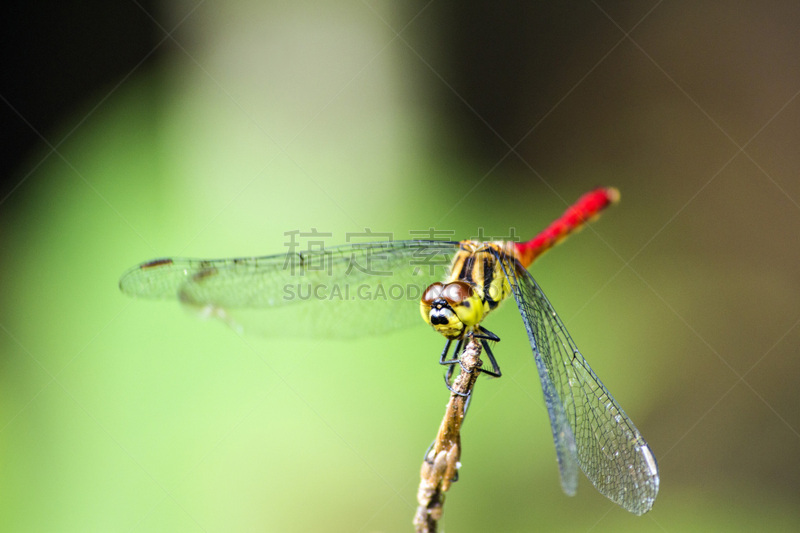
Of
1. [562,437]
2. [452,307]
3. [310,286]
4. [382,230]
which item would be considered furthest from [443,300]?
[382,230]

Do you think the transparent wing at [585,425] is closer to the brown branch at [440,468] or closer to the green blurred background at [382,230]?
the brown branch at [440,468]

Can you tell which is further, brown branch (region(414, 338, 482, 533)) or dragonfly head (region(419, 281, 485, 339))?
dragonfly head (region(419, 281, 485, 339))

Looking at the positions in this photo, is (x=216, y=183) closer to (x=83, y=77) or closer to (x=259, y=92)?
(x=259, y=92)

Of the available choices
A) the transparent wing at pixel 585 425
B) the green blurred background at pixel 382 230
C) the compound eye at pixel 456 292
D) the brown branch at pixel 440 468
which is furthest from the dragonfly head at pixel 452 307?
the green blurred background at pixel 382 230

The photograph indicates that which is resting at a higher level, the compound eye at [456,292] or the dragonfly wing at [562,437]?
the compound eye at [456,292]

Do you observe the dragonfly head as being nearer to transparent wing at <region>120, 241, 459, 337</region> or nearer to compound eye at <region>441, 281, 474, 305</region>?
compound eye at <region>441, 281, 474, 305</region>

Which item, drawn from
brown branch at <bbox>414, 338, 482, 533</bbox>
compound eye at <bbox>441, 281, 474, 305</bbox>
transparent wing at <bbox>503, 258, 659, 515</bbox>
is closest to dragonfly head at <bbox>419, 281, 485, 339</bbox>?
compound eye at <bbox>441, 281, 474, 305</bbox>

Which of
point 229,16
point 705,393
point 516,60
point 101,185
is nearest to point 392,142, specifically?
point 516,60
